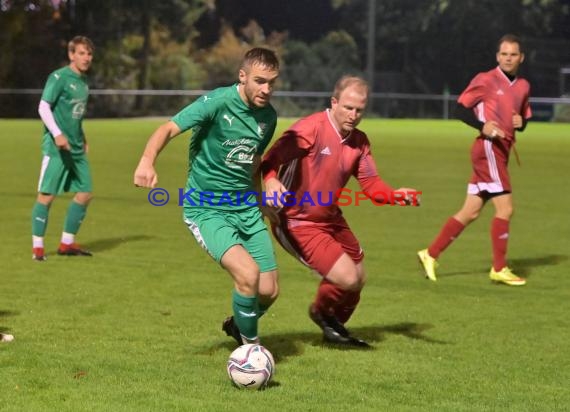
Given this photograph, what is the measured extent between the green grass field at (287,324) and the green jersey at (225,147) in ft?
3.14

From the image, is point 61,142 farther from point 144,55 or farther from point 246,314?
point 144,55

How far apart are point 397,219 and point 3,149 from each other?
13.4 m

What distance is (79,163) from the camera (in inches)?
427

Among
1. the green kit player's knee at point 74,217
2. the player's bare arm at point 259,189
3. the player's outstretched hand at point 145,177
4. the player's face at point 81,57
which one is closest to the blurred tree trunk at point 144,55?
the green kit player's knee at point 74,217

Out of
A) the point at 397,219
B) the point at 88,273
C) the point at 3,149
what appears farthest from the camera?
the point at 3,149

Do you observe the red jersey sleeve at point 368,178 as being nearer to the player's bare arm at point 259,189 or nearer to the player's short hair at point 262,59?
the player's bare arm at point 259,189

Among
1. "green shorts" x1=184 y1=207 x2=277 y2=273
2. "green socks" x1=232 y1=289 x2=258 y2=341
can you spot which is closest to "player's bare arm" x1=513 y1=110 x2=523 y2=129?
"green shorts" x1=184 y1=207 x2=277 y2=273

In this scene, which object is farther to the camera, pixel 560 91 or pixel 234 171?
pixel 560 91

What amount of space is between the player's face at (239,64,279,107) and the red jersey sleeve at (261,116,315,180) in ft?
1.35

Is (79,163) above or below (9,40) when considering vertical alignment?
above

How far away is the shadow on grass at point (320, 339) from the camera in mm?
6672

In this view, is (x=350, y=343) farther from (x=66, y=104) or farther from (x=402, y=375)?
(x=66, y=104)

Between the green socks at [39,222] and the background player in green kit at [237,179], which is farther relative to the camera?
the green socks at [39,222]

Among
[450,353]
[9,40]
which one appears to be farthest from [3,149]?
[450,353]
